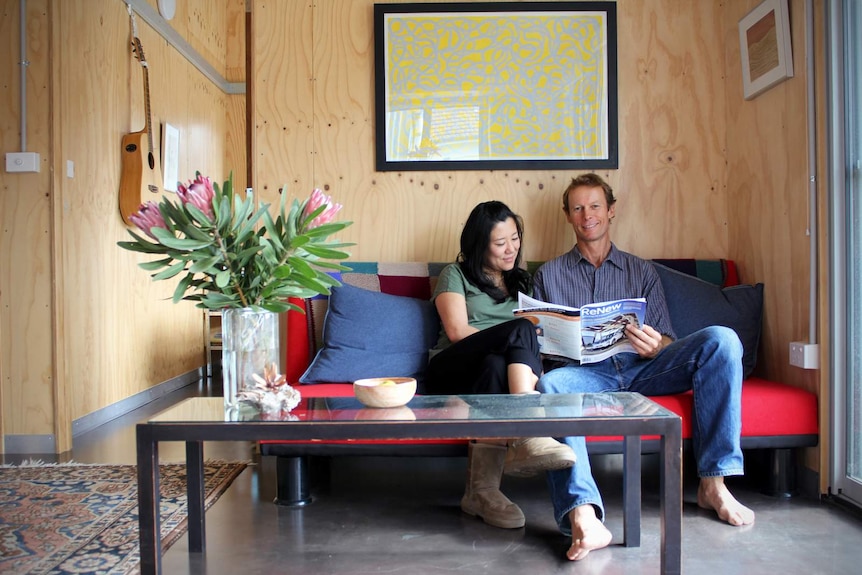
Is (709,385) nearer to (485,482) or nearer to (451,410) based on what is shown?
(485,482)

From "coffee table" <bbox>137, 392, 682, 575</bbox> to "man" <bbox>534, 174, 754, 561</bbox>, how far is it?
1.27 feet

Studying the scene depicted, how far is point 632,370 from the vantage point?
229 centimetres

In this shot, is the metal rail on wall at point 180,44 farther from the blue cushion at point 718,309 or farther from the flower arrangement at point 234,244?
the blue cushion at point 718,309

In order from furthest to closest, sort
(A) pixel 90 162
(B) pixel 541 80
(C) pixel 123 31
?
(C) pixel 123 31 → (A) pixel 90 162 → (B) pixel 541 80

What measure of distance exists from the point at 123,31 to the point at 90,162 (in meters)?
0.93

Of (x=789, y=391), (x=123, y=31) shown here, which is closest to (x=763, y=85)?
(x=789, y=391)

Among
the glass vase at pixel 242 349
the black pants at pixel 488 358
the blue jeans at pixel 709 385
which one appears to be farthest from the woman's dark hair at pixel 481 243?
the glass vase at pixel 242 349

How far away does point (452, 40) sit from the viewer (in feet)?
9.45

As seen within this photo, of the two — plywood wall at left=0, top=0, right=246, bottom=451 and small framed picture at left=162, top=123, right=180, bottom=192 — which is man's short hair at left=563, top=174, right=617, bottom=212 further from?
small framed picture at left=162, top=123, right=180, bottom=192

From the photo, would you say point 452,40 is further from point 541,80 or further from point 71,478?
point 71,478

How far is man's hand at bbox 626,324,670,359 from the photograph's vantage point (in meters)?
2.21

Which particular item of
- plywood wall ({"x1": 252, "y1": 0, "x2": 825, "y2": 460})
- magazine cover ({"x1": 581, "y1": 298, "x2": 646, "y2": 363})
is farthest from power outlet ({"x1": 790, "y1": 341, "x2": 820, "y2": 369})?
plywood wall ({"x1": 252, "y1": 0, "x2": 825, "y2": 460})

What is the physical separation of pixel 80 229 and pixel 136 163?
2.07 ft

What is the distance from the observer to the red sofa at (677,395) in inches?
86.4
